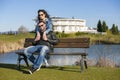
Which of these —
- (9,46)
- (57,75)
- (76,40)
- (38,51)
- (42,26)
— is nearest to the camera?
(57,75)

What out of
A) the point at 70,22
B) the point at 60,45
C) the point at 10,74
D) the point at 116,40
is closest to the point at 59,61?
the point at 60,45

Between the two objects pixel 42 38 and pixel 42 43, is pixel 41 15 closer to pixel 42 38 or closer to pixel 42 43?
pixel 42 38

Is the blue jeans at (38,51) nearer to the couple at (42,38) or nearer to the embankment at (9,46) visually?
the couple at (42,38)

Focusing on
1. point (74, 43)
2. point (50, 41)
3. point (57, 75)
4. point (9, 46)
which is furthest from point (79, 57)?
point (9, 46)

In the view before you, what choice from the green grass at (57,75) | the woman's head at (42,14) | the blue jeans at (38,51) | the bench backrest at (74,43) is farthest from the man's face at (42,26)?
the green grass at (57,75)

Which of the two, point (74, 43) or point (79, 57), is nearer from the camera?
point (74, 43)

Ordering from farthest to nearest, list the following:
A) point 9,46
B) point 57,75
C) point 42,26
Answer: point 9,46, point 42,26, point 57,75

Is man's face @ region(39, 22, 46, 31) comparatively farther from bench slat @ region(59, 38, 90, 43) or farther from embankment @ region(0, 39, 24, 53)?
embankment @ region(0, 39, 24, 53)

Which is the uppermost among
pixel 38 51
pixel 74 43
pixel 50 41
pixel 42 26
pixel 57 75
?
pixel 42 26

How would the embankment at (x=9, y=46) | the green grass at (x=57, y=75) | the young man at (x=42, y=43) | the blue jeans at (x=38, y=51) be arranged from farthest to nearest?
1. the embankment at (x=9, y=46)
2. the young man at (x=42, y=43)
3. the blue jeans at (x=38, y=51)
4. the green grass at (x=57, y=75)

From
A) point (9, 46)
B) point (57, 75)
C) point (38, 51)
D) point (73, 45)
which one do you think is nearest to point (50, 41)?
point (38, 51)

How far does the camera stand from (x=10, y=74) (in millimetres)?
7430

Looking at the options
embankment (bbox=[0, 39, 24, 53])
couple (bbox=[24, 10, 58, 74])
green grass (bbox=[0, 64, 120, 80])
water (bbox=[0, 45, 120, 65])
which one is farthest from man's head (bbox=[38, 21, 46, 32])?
embankment (bbox=[0, 39, 24, 53])

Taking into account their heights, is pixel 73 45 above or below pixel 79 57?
above
